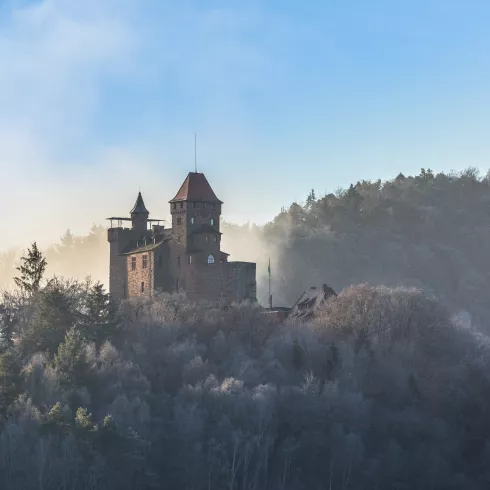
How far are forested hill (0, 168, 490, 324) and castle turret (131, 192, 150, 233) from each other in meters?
44.0

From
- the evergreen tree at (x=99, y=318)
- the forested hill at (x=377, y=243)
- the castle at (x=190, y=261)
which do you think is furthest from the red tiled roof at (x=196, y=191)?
the forested hill at (x=377, y=243)

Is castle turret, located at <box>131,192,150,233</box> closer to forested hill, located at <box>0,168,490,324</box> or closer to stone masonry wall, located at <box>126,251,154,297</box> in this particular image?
stone masonry wall, located at <box>126,251,154,297</box>

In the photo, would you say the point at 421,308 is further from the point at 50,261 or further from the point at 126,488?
the point at 50,261

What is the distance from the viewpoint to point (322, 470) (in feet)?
264

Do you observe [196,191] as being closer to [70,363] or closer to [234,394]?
[234,394]

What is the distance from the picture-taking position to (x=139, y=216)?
10069cm

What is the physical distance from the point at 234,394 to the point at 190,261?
47.6ft

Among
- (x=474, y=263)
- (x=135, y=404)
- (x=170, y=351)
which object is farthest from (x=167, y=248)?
(x=474, y=263)

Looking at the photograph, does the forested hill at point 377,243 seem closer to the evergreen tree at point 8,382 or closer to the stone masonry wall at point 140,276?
the stone masonry wall at point 140,276

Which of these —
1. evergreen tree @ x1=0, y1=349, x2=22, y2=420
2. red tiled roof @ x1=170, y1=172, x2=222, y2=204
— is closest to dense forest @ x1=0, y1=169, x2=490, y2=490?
evergreen tree @ x1=0, y1=349, x2=22, y2=420

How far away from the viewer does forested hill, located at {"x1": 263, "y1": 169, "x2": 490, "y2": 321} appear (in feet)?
524

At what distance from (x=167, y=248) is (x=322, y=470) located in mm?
23170

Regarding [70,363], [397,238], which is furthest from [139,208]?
[397,238]

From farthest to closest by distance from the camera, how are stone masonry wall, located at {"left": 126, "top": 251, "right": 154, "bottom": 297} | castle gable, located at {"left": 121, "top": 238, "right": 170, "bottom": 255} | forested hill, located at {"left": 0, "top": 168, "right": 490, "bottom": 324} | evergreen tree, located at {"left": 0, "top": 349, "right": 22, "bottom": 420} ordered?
forested hill, located at {"left": 0, "top": 168, "right": 490, "bottom": 324} < castle gable, located at {"left": 121, "top": 238, "right": 170, "bottom": 255} < stone masonry wall, located at {"left": 126, "top": 251, "right": 154, "bottom": 297} < evergreen tree, located at {"left": 0, "top": 349, "right": 22, "bottom": 420}
